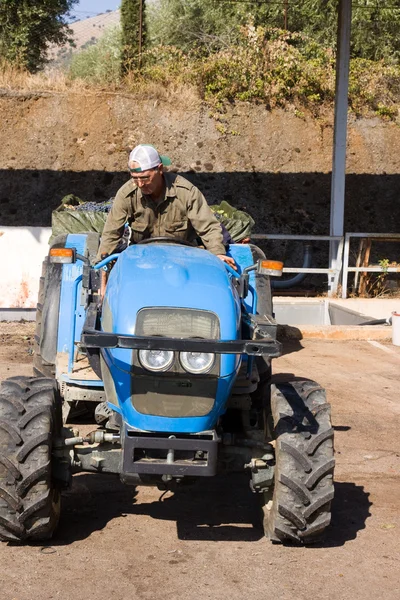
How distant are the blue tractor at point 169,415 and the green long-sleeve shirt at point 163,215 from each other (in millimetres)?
828

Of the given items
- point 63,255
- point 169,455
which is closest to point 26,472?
point 169,455

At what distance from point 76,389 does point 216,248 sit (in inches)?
51.3

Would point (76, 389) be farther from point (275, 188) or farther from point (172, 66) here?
point (172, 66)

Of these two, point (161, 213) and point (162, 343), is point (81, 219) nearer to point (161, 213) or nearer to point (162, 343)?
point (161, 213)

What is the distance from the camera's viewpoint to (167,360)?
4957 millimetres

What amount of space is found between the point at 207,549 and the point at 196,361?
44.6 inches

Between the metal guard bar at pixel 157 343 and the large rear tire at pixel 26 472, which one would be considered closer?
the metal guard bar at pixel 157 343

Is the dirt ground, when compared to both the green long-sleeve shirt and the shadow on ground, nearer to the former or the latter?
the shadow on ground

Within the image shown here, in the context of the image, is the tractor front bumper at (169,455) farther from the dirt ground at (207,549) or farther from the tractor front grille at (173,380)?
the dirt ground at (207,549)

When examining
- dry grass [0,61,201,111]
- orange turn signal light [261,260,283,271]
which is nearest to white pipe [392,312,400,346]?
orange turn signal light [261,260,283,271]

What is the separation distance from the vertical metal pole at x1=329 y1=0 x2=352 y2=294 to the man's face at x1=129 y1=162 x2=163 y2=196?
10178 mm

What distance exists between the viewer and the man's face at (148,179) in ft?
20.7

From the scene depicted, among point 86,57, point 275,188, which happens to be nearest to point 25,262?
point 275,188

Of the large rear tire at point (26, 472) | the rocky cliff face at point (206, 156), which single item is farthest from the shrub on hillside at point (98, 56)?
the large rear tire at point (26, 472)
